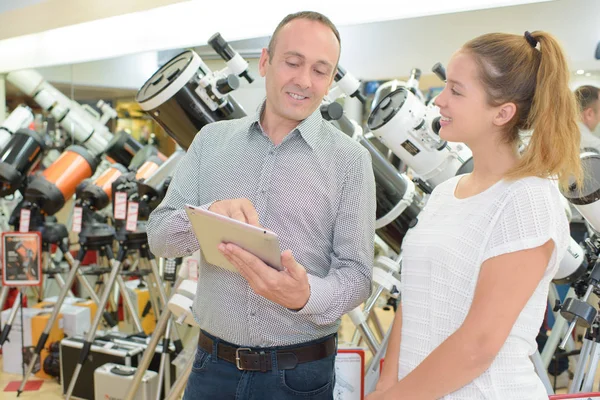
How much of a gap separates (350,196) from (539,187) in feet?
1.52

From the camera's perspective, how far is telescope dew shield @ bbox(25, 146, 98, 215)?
11.1 ft

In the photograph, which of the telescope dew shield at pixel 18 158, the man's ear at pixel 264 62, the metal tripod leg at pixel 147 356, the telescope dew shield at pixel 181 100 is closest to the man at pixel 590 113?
the man's ear at pixel 264 62

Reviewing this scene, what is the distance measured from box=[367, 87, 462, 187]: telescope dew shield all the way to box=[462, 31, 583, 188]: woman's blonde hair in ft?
2.94

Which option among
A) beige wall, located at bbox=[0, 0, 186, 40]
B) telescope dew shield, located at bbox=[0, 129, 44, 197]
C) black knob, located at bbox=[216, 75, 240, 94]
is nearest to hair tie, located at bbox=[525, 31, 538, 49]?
black knob, located at bbox=[216, 75, 240, 94]

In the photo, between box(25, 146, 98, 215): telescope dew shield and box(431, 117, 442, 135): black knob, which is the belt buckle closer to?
box(431, 117, 442, 135): black knob

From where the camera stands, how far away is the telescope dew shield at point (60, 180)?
3.37 metres

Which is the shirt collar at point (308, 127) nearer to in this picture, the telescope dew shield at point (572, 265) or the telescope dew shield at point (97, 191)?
the telescope dew shield at point (572, 265)

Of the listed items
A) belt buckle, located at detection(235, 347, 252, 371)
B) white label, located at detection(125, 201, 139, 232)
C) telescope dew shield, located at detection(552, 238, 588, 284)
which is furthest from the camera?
white label, located at detection(125, 201, 139, 232)

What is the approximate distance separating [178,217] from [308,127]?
41cm

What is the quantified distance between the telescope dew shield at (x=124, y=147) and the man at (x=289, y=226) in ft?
8.07

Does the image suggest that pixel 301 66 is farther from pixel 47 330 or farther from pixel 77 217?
pixel 47 330

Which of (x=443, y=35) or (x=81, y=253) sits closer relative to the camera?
(x=443, y=35)

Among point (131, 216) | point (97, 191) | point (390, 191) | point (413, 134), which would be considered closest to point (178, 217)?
point (390, 191)

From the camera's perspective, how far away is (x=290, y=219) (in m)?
1.41
